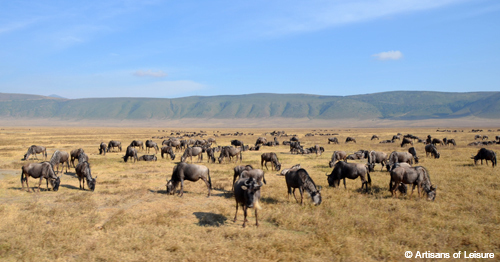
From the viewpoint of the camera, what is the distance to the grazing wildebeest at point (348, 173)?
15.5 meters

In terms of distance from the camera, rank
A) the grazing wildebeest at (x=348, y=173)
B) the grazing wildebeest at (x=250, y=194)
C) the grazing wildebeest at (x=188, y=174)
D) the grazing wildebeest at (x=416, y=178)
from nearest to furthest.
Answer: the grazing wildebeest at (x=250, y=194) → the grazing wildebeest at (x=416, y=178) → the grazing wildebeest at (x=188, y=174) → the grazing wildebeest at (x=348, y=173)

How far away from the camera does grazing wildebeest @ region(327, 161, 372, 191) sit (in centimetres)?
1550

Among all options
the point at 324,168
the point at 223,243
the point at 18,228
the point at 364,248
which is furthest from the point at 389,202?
the point at 18,228

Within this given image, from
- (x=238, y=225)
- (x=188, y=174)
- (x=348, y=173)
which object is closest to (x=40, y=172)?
(x=188, y=174)

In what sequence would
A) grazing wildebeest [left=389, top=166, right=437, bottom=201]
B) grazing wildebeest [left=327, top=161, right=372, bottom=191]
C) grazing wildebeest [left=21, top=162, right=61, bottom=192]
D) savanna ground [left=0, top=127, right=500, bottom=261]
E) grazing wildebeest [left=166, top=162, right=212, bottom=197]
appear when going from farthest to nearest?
grazing wildebeest [left=21, top=162, right=61, bottom=192] → grazing wildebeest [left=327, top=161, right=372, bottom=191] → grazing wildebeest [left=166, top=162, right=212, bottom=197] → grazing wildebeest [left=389, top=166, right=437, bottom=201] → savanna ground [left=0, top=127, right=500, bottom=261]

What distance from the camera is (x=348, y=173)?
52.2ft

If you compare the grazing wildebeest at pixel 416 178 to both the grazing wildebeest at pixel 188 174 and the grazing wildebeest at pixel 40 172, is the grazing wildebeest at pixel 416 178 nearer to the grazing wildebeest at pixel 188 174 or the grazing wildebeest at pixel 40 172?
the grazing wildebeest at pixel 188 174

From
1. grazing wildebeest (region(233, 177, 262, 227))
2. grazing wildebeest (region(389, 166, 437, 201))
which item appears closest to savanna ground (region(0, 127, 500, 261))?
grazing wildebeest (region(389, 166, 437, 201))

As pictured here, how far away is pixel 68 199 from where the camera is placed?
14.2 meters

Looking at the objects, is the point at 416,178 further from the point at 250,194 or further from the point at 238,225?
the point at 238,225

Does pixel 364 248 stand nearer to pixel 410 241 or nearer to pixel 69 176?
pixel 410 241

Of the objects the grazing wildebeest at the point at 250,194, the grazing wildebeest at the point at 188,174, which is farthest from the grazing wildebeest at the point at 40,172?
the grazing wildebeest at the point at 250,194

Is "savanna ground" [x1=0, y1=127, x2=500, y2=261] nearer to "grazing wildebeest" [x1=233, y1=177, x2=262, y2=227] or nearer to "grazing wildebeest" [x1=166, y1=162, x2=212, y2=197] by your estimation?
"grazing wildebeest" [x1=166, y1=162, x2=212, y2=197]

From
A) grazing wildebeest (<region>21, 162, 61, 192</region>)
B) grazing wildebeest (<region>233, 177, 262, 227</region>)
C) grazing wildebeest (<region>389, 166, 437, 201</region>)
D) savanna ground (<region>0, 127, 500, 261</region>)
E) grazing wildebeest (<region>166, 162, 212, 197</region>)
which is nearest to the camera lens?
savanna ground (<region>0, 127, 500, 261</region>)
